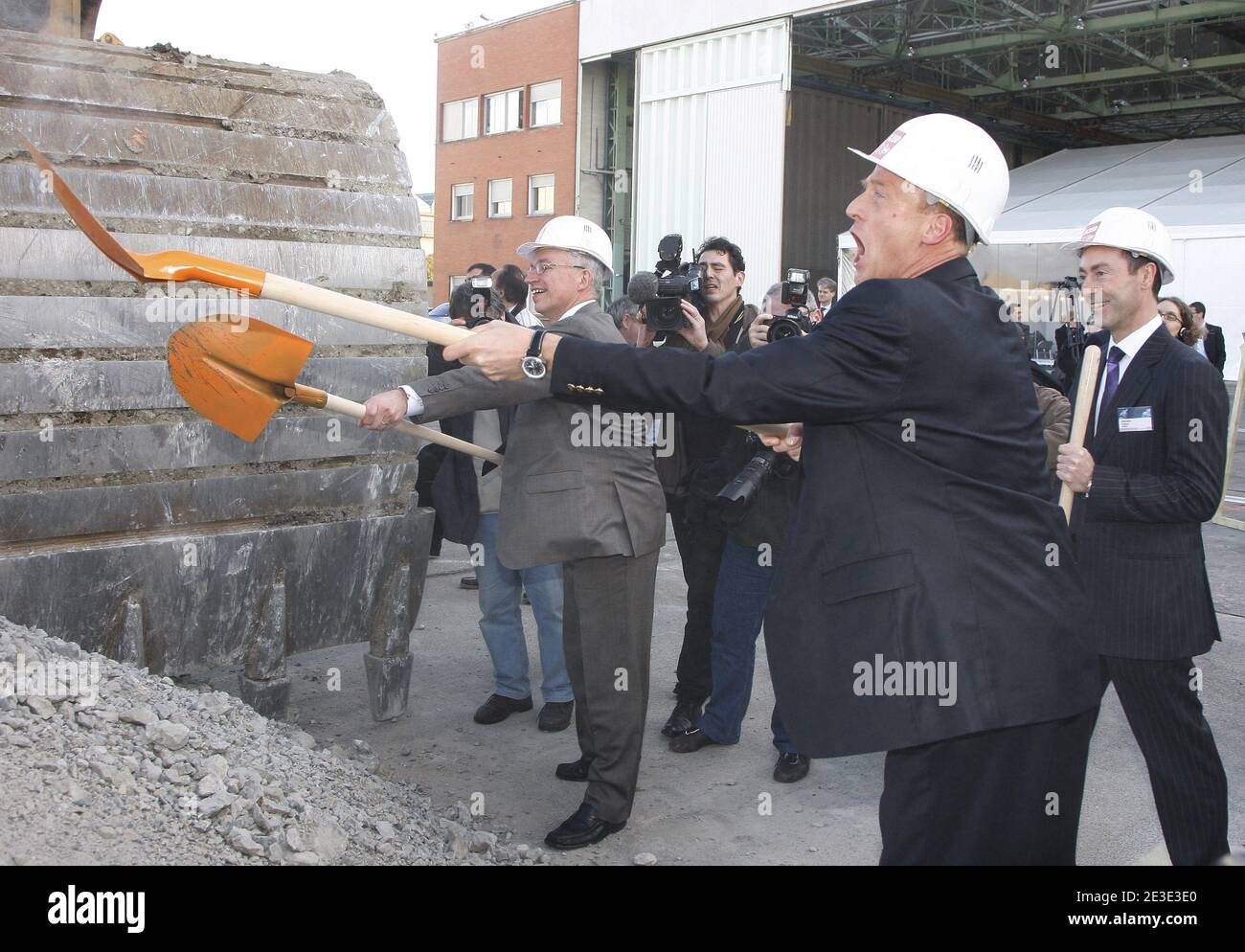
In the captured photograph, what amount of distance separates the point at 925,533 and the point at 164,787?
1921 mm

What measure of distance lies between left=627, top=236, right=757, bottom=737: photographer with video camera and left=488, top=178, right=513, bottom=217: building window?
78.3ft

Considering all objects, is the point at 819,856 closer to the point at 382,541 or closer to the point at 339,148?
the point at 382,541

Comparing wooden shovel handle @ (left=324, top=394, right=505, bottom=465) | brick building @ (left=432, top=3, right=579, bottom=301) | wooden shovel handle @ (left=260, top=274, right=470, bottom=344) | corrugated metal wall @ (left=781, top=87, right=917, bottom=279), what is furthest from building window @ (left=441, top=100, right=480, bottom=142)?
wooden shovel handle @ (left=260, top=274, right=470, bottom=344)

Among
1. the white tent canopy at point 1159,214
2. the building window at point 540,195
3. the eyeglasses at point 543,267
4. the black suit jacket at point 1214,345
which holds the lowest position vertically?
the eyeglasses at point 543,267

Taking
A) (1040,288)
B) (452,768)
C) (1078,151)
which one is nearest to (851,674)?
(452,768)

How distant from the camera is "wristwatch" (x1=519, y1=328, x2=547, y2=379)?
2.37 metres

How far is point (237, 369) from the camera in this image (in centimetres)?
364

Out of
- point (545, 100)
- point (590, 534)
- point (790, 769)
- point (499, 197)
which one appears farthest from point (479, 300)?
point (499, 197)

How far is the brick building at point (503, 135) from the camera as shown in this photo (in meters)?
25.4

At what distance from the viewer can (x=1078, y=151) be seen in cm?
2225

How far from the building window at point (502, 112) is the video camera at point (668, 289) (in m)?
23.6

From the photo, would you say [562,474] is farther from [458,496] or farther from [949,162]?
[949,162]

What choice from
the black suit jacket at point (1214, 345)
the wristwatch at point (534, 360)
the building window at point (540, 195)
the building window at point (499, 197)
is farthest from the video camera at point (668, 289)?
the building window at point (499, 197)

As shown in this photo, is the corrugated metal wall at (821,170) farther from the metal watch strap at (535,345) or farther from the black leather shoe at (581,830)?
the metal watch strap at (535,345)
